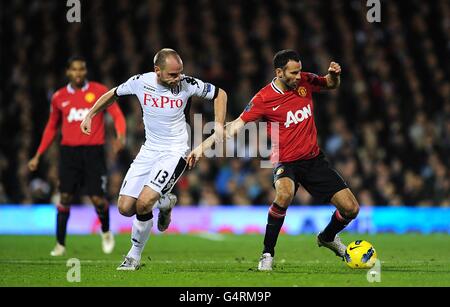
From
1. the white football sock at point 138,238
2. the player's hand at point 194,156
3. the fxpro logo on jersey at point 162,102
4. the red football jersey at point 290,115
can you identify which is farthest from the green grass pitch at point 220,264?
the fxpro logo on jersey at point 162,102

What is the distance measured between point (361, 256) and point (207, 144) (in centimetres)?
207

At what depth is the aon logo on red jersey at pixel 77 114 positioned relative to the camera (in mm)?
13305

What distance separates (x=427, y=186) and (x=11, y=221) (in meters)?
8.97

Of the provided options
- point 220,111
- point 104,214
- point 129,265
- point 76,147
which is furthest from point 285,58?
point 104,214

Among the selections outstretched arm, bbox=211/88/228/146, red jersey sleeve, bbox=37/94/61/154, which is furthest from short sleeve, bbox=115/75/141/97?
red jersey sleeve, bbox=37/94/61/154

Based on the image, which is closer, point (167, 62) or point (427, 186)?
point (167, 62)

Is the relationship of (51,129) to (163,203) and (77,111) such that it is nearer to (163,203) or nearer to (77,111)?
(77,111)

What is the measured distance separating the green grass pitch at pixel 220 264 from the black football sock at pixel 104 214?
0.42 meters

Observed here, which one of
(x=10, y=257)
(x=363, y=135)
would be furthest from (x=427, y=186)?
(x=10, y=257)

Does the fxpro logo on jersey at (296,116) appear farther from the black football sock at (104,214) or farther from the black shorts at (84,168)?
the black football sock at (104,214)
